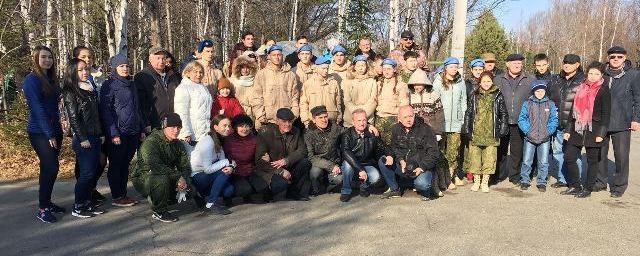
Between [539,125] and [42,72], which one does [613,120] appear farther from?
[42,72]

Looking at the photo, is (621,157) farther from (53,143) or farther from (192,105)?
(53,143)

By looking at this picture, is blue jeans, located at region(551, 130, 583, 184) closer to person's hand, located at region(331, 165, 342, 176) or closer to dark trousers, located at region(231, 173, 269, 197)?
person's hand, located at region(331, 165, 342, 176)

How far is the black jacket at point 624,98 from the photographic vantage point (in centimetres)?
618

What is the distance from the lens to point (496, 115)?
21.5ft

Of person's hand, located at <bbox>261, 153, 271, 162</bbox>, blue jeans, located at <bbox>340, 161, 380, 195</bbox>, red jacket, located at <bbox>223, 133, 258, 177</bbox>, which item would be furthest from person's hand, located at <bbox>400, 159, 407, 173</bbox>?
red jacket, located at <bbox>223, 133, 258, 177</bbox>

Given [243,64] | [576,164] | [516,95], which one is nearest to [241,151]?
[243,64]

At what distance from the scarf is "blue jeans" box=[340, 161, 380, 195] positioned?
2.82 metres

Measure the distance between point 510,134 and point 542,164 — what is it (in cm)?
61

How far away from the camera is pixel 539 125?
21.6ft

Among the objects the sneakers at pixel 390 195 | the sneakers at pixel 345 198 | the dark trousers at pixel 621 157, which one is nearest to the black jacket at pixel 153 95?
the sneakers at pixel 345 198

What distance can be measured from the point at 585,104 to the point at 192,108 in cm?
509

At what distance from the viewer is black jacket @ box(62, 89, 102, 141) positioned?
189 inches

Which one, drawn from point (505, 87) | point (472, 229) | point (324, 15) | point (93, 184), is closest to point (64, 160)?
point (93, 184)

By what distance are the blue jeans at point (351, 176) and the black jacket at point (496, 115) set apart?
1523 mm
